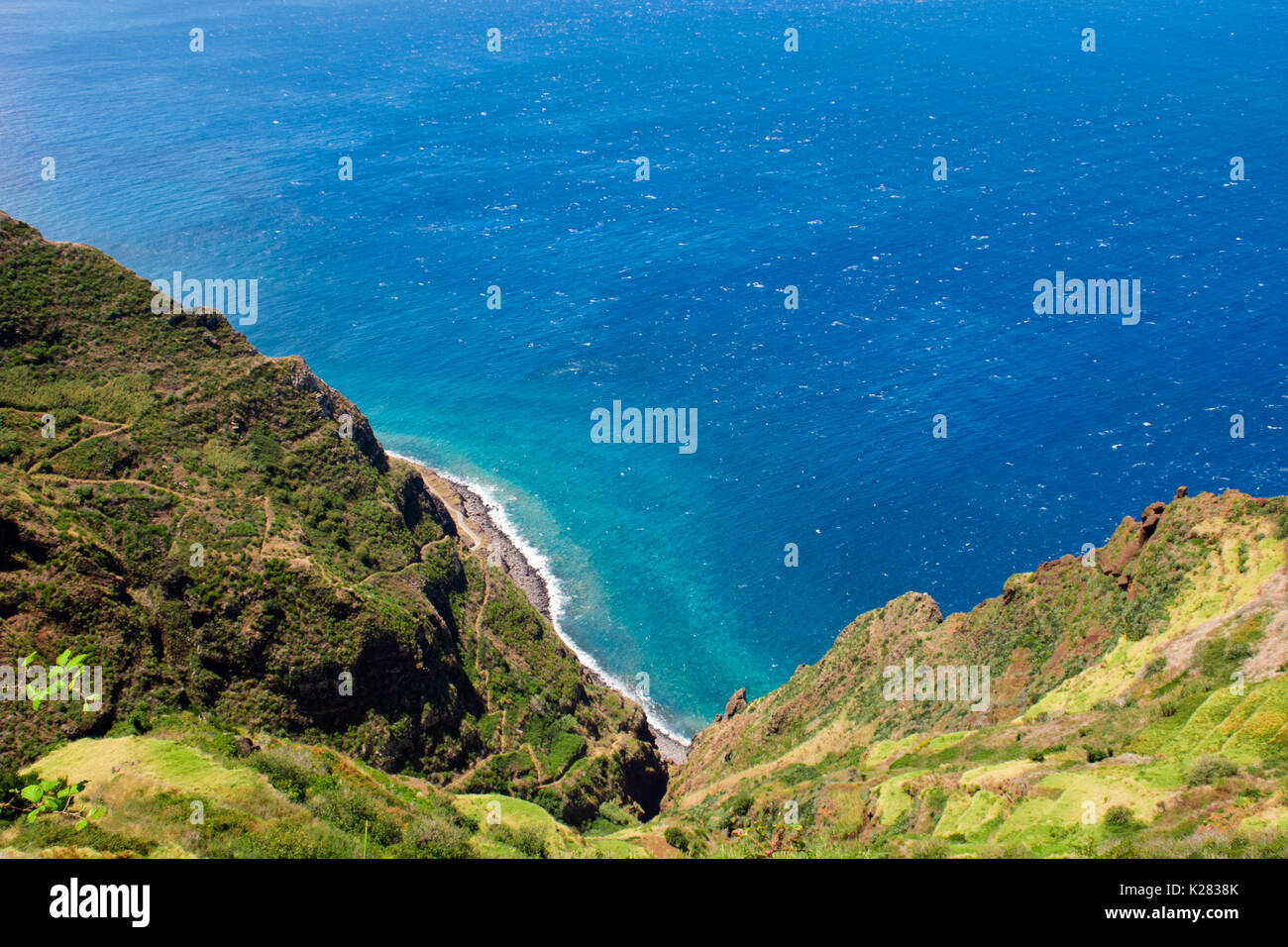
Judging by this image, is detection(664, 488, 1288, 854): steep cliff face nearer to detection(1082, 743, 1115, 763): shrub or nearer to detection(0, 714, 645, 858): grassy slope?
detection(1082, 743, 1115, 763): shrub

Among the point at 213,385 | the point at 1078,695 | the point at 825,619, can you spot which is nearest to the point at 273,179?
the point at 213,385

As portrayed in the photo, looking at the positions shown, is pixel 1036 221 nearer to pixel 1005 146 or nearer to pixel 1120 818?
pixel 1005 146

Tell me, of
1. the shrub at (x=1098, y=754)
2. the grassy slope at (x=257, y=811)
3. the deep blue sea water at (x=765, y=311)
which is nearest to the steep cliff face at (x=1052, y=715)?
the shrub at (x=1098, y=754)

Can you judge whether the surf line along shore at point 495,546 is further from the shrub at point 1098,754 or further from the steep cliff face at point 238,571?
the shrub at point 1098,754

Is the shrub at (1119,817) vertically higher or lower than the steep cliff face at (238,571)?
lower

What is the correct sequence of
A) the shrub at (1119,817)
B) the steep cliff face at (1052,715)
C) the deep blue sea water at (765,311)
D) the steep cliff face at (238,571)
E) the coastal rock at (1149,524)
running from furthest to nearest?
1. the deep blue sea water at (765,311)
2. the coastal rock at (1149,524)
3. the steep cliff face at (238,571)
4. the steep cliff face at (1052,715)
5. the shrub at (1119,817)
